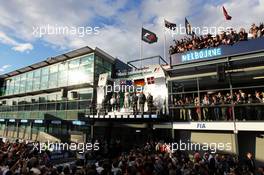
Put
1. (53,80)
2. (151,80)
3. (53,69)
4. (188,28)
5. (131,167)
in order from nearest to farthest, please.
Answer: (131,167) → (188,28) → (151,80) → (53,80) → (53,69)

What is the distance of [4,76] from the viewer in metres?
39.2

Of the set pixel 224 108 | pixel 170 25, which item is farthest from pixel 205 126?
pixel 170 25

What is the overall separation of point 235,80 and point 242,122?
14.0ft

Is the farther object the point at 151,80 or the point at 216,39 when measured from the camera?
the point at 151,80

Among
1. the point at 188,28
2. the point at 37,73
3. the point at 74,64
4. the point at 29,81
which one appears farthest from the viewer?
the point at 29,81

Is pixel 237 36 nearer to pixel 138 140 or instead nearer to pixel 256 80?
pixel 256 80

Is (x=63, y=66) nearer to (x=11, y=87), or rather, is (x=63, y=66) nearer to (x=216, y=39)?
(x=11, y=87)

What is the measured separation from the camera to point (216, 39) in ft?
49.1

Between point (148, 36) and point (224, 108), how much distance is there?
1090 cm

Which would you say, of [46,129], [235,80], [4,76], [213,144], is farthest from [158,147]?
[4,76]

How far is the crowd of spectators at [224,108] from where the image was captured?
12.9 metres

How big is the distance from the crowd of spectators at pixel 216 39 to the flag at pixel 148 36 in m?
5.24

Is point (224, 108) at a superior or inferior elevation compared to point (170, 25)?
inferior

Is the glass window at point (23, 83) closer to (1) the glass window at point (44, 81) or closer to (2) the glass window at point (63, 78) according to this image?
(1) the glass window at point (44, 81)
